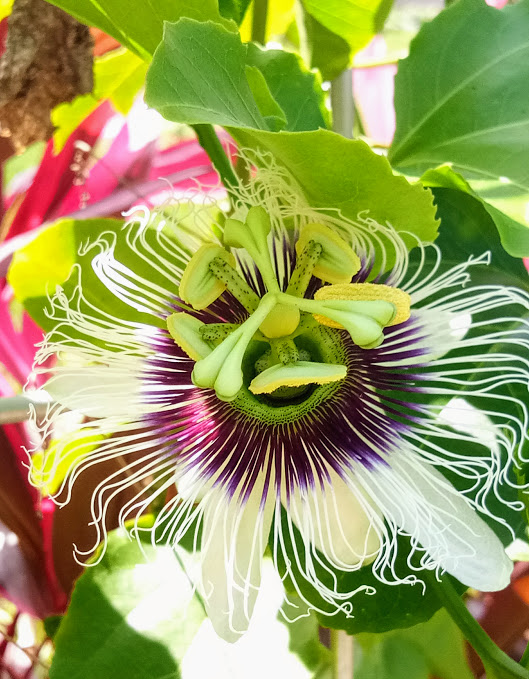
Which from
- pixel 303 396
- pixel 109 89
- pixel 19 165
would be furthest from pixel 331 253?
pixel 19 165

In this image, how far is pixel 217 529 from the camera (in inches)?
21.9

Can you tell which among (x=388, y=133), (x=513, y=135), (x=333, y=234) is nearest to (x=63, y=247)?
(x=333, y=234)

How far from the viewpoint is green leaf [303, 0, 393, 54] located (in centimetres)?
66

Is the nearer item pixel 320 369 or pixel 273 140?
pixel 273 140

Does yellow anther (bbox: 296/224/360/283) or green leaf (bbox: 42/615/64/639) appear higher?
yellow anther (bbox: 296/224/360/283)

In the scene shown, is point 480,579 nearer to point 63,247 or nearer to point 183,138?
point 63,247

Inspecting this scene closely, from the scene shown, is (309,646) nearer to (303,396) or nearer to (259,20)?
(303,396)

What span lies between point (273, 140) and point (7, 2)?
0.52 metres

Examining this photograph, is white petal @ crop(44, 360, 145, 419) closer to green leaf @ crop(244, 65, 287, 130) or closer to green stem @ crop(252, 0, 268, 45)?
green leaf @ crop(244, 65, 287, 130)

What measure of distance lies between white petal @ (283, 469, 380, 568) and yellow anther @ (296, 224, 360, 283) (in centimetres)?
19

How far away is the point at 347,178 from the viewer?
16.6 inches

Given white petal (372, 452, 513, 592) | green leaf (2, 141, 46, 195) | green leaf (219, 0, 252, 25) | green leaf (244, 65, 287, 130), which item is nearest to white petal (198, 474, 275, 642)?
white petal (372, 452, 513, 592)

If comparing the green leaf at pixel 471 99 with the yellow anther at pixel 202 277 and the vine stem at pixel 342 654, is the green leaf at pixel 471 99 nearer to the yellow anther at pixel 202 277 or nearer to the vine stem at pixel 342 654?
the yellow anther at pixel 202 277

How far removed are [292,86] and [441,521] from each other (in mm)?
409
